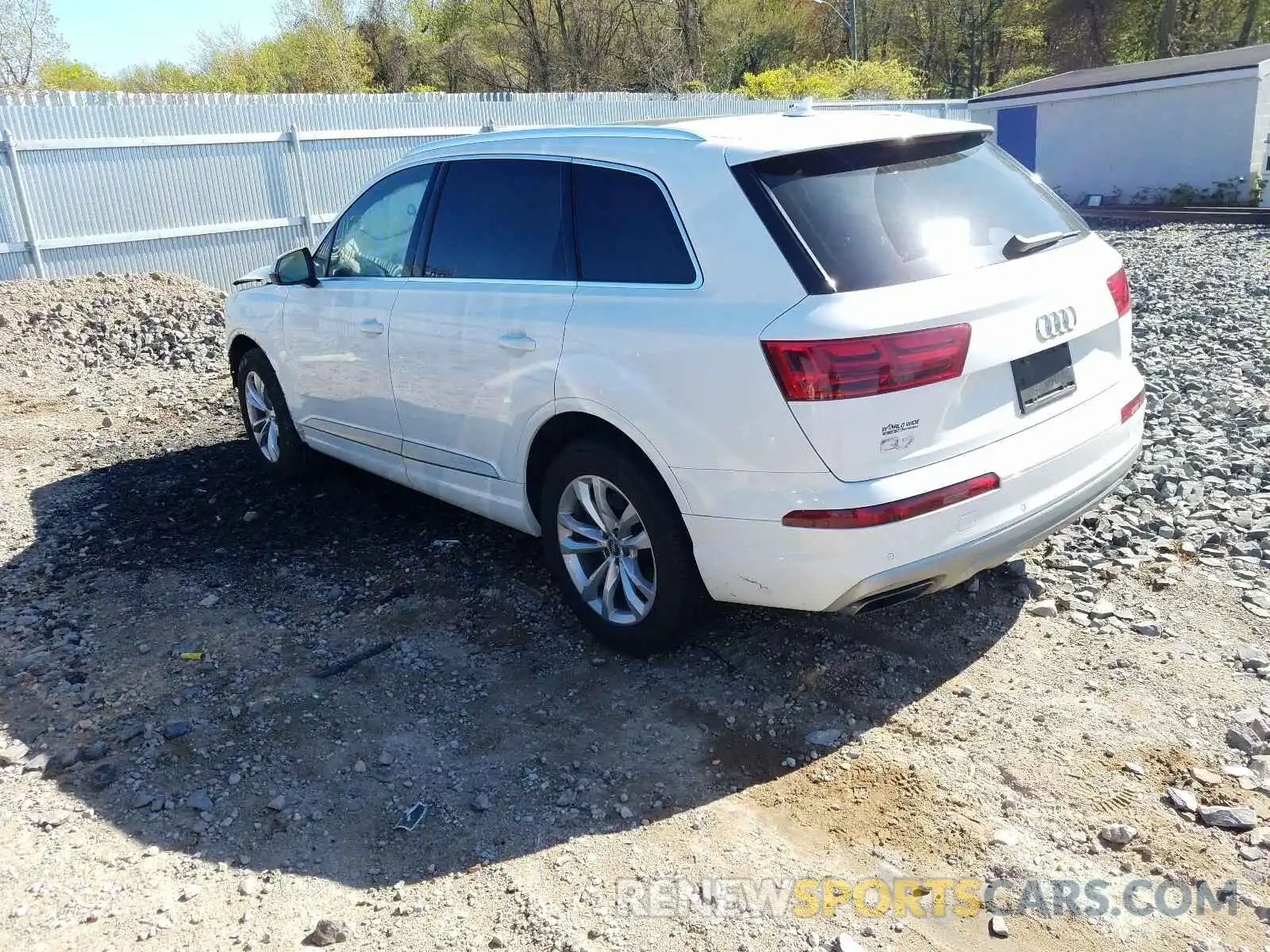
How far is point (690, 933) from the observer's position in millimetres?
2754

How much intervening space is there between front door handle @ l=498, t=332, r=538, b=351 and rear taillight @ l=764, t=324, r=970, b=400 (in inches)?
47.3

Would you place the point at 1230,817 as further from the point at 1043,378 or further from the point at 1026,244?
the point at 1026,244

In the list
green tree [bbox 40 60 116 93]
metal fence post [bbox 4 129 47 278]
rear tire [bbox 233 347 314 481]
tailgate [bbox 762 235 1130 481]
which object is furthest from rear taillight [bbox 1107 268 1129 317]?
green tree [bbox 40 60 116 93]

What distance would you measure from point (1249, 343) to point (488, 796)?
759cm

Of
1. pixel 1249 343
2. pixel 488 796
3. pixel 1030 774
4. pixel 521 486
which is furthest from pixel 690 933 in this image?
pixel 1249 343

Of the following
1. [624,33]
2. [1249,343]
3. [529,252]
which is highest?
[624,33]

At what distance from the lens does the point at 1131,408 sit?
13.2 feet

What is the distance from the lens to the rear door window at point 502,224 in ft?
13.9

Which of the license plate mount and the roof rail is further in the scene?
the roof rail

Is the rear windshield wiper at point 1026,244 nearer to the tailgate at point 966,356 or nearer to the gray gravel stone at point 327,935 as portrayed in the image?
the tailgate at point 966,356

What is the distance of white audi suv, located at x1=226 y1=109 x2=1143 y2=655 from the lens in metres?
3.23

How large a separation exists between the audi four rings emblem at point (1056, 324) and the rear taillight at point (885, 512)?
1.87 ft

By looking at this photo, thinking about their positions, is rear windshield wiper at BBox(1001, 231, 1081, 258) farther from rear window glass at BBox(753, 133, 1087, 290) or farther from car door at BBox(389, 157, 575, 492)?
car door at BBox(389, 157, 575, 492)

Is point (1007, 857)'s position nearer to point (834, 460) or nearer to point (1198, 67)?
point (834, 460)
